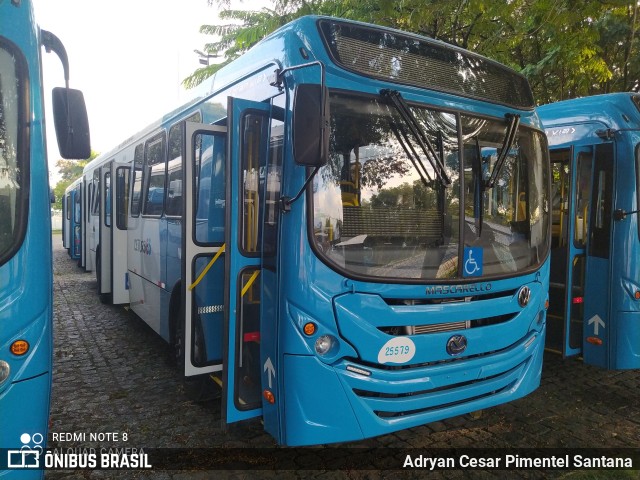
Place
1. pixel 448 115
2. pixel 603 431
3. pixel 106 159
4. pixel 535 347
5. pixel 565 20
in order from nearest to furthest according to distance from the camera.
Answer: pixel 448 115, pixel 535 347, pixel 603 431, pixel 565 20, pixel 106 159

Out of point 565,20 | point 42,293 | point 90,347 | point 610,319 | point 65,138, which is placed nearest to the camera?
point 42,293

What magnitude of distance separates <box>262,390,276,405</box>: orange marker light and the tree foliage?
16.7ft

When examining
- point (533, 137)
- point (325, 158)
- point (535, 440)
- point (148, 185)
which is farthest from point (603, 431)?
point (148, 185)

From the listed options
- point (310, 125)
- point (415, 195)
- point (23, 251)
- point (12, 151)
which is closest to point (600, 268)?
point (415, 195)

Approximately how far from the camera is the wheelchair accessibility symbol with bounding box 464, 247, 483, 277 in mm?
3730

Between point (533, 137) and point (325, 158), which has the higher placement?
point (533, 137)

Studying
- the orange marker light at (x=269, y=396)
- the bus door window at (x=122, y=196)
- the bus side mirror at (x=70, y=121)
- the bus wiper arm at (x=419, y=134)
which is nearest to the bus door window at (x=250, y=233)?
the orange marker light at (x=269, y=396)

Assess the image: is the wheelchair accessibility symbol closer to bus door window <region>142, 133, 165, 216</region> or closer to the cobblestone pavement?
the cobblestone pavement

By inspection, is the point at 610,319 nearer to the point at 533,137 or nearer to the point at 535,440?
Answer: the point at 535,440

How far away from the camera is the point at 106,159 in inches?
380

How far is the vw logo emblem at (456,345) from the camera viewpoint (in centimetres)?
363

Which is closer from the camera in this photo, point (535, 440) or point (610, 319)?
point (535, 440)

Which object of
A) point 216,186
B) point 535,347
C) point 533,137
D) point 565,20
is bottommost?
point 535,347

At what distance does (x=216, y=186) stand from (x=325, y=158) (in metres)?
1.75
